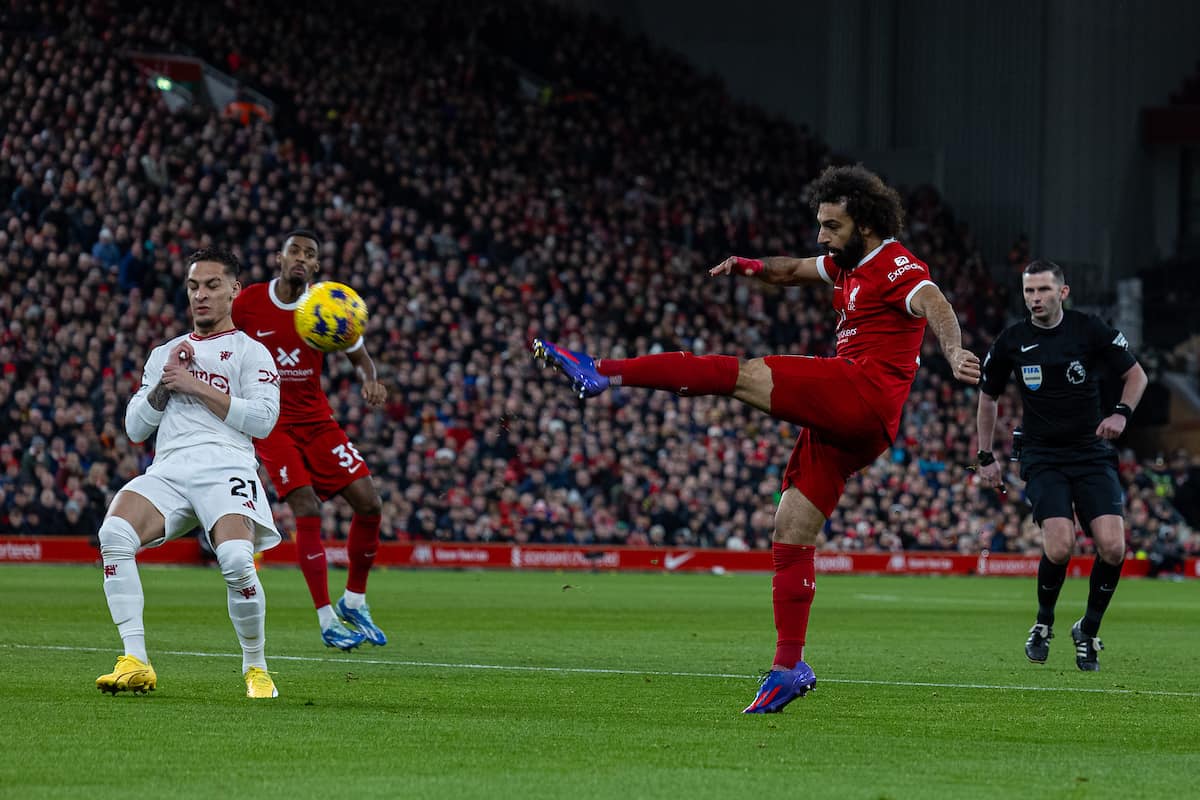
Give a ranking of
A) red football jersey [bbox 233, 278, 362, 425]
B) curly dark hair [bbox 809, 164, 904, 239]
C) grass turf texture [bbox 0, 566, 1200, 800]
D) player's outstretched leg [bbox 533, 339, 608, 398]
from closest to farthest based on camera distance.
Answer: grass turf texture [bbox 0, 566, 1200, 800] → player's outstretched leg [bbox 533, 339, 608, 398] → curly dark hair [bbox 809, 164, 904, 239] → red football jersey [bbox 233, 278, 362, 425]

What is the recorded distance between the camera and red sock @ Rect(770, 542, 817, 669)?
878 centimetres

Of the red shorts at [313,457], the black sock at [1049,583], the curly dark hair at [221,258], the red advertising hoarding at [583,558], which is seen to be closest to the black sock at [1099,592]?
the black sock at [1049,583]

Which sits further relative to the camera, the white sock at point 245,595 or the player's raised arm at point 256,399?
A: the player's raised arm at point 256,399

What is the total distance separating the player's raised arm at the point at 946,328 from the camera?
7805 mm

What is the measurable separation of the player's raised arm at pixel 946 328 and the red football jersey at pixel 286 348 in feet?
18.2

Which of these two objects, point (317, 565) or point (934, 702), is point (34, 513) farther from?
point (934, 702)

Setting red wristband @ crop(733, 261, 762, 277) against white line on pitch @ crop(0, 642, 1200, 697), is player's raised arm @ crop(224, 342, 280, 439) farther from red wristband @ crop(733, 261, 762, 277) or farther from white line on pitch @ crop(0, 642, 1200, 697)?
white line on pitch @ crop(0, 642, 1200, 697)

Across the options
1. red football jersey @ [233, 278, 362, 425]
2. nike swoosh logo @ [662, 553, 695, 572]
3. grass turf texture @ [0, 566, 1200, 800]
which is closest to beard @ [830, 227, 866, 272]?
grass turf texture @ [0, 566, 1200, 800]

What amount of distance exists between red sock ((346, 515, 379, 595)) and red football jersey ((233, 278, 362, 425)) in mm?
845

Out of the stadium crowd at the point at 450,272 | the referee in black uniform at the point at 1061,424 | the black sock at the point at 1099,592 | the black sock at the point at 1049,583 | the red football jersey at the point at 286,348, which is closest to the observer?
the black sock at the point at 1099,592

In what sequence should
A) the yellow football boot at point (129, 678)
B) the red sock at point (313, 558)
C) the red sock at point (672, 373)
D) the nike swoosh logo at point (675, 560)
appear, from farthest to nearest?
the nike swoosh logo at point (675, 560) < the red sock at point (313, 558) < the yellow football boot at point (129, 678) < the red sock at point (672, 373)

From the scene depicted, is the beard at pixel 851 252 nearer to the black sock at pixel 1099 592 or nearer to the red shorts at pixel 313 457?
the black sock at pixel 1099 592

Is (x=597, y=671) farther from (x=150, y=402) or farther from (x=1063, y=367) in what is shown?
(x=1063, y=367)

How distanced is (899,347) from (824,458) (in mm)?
663
